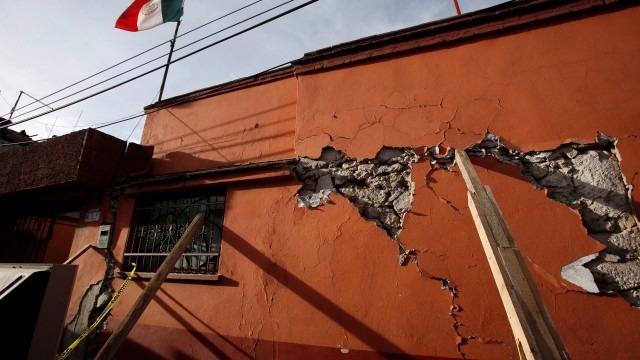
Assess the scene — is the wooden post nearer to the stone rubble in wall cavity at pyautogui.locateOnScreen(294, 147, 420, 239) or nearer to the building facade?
the building facade

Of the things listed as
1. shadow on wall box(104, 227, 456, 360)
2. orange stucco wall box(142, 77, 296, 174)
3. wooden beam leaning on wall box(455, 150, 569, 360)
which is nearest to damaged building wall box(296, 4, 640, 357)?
orange stucco wall box(142, 77, 296, 174)

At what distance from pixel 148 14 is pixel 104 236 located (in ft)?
15.1

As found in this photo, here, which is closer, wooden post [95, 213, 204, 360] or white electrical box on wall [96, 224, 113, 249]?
wooden post [95, 213, 204, 360]

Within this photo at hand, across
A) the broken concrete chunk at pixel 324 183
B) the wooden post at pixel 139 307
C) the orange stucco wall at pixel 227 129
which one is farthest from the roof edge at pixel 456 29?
the wooden post at pixel 139 307

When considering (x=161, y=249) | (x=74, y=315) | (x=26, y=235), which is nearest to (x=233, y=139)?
(x=161, y=249)

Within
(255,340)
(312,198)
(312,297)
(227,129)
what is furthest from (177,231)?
(312,297)

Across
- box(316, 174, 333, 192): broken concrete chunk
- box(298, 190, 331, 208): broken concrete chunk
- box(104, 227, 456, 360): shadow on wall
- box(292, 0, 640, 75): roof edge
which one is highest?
box(292, 0, 640, 75): roof edge

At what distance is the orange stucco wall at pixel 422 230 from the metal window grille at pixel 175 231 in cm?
28

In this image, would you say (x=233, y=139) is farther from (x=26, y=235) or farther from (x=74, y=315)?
(x=26, y=235)

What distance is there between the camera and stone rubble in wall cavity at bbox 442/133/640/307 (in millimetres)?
2688

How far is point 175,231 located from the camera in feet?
15.5

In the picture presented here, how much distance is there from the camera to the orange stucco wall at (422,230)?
9.52ft

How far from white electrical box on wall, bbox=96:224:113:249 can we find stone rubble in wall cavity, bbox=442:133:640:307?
5.70 m

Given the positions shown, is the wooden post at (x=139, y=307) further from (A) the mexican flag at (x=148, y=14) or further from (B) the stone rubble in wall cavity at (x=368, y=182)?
(A) the mexican flag at (x=148, y=14)
